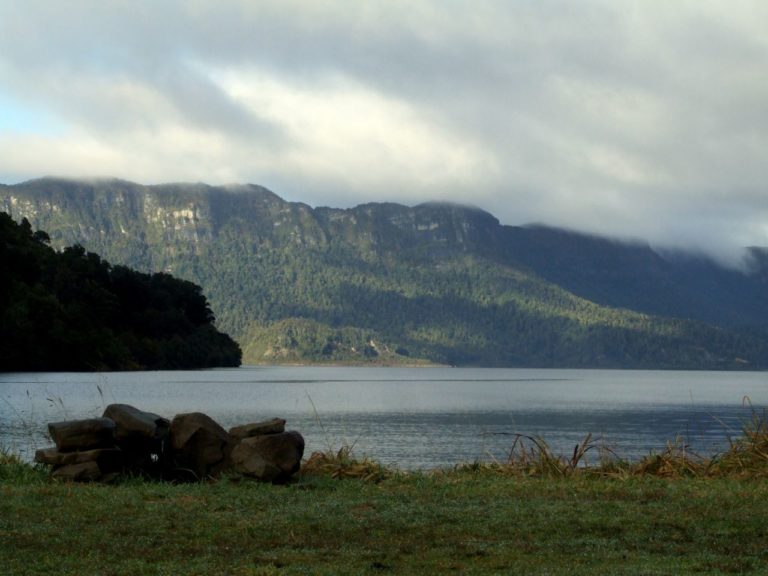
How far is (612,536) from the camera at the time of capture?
13.8 meters

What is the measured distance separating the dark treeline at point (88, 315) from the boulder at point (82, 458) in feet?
299

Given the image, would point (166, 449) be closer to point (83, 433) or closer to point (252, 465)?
point (83, 433)

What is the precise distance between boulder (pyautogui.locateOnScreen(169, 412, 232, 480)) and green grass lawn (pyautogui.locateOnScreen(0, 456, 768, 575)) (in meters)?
1.12

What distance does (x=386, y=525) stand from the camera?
14633 mm

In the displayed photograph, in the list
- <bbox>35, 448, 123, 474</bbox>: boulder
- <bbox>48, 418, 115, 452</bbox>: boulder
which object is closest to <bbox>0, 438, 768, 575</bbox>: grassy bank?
<bbox>35, 448, 123, 474</bbox>: boulder

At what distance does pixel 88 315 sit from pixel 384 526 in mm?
120949

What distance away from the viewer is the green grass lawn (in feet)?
39.1

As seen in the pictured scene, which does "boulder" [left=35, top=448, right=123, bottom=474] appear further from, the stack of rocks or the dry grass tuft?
the dry grass tuft

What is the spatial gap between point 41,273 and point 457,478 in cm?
11529

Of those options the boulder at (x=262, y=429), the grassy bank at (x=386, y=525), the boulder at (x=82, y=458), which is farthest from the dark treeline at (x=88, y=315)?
the grassy bank at (x=386, y=525)

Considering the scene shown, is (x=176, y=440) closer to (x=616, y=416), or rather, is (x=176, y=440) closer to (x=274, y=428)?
Result: (x=274, y=428)

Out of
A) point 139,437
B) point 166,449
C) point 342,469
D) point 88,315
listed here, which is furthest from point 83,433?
point 88,315

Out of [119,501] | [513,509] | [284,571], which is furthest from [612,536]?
[119,501]

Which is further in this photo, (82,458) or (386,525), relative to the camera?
(82,458)
